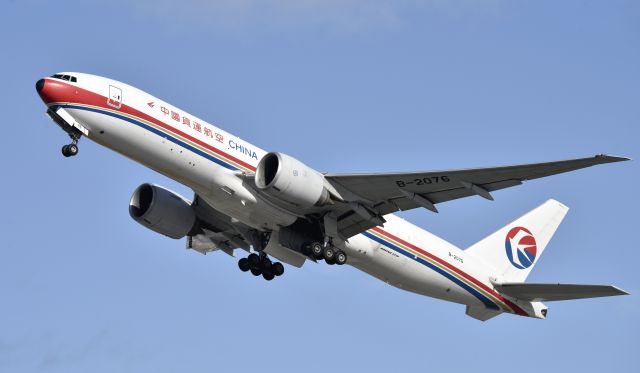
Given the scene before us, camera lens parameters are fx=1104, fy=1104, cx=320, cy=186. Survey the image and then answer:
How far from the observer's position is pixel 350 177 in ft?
117

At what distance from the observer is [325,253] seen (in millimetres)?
37375

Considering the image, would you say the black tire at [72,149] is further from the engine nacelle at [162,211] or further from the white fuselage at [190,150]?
the engine nacelle at [162,211]

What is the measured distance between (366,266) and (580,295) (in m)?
7.58

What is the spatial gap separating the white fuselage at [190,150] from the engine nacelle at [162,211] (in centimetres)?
399

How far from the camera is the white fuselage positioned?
113 feet

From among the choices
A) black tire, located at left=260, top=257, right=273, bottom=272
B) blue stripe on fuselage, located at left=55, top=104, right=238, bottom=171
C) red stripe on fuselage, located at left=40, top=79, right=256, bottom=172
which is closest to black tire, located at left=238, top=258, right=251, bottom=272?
black tire, located at left=260, top=257, right=273, bottom=272

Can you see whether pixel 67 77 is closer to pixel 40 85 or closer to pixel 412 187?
pixel 40 85

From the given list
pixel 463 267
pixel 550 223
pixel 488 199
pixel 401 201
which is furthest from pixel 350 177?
pixel 550 223

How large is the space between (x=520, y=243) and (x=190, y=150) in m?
15.5

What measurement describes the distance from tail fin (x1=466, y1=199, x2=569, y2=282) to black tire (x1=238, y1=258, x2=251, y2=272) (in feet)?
27.7

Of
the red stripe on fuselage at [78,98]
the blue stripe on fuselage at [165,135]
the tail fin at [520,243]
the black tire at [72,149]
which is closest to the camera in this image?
the red stripe on fuselage at [78,98]

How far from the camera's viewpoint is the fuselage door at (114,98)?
3466 centimetres

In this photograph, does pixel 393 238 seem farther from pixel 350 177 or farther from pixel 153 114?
pixel 153 114

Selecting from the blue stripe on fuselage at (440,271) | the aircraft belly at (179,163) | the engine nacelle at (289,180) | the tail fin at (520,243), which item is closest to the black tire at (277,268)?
the blue stripe on fuselage at (440,271)
